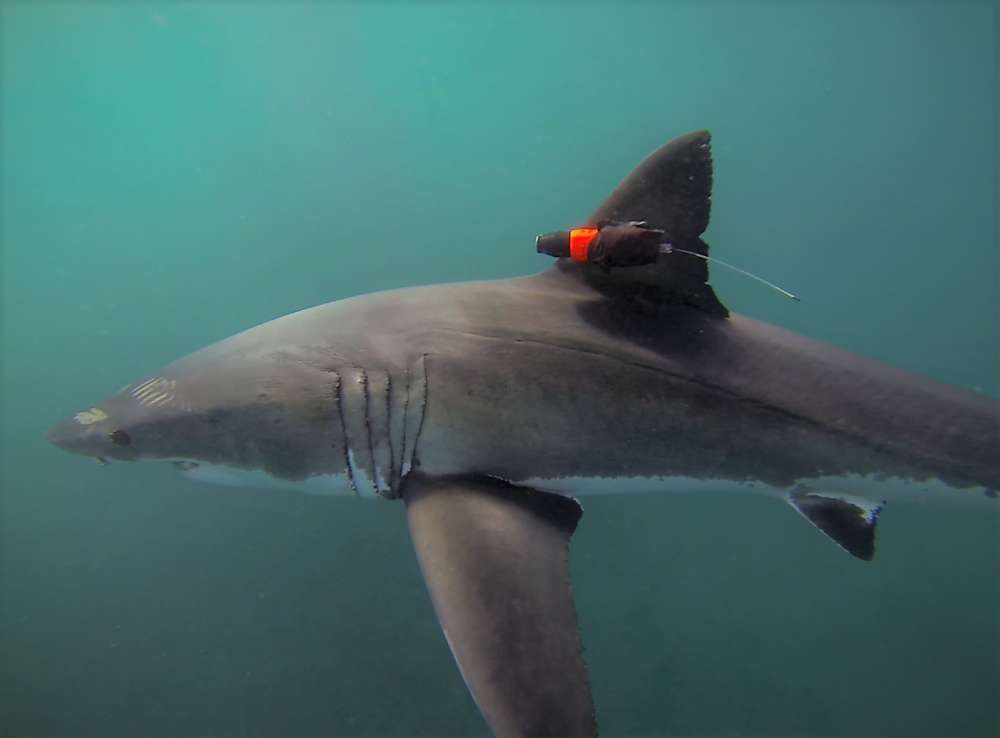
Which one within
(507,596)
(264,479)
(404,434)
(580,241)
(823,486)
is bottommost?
(823,486)

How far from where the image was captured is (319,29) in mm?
47531

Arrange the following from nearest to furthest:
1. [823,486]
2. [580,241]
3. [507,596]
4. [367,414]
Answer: [507,596] < [367,414] < [580,241] < [823,486]

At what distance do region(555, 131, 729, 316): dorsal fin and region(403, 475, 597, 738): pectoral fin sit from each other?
4.51ft

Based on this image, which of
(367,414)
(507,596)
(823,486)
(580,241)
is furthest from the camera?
(823,486)

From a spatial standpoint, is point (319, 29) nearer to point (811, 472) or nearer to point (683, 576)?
point (683, 576)

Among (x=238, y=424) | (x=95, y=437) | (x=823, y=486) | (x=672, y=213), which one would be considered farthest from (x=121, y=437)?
(x=823, y=486)

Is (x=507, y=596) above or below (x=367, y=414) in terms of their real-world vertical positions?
below

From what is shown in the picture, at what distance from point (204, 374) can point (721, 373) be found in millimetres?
2929

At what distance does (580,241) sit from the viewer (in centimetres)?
338

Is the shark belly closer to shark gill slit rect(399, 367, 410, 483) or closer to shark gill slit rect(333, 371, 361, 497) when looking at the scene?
shark gill slit rect(399, 367, 410, 483)

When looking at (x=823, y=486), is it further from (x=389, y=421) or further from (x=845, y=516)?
(x=389, y=421)

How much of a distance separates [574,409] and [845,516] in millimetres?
1765

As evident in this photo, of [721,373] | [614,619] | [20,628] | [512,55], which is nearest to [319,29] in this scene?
[512,55]

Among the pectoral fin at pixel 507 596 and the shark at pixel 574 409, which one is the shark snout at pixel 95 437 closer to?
the shark at pixel 574 409
